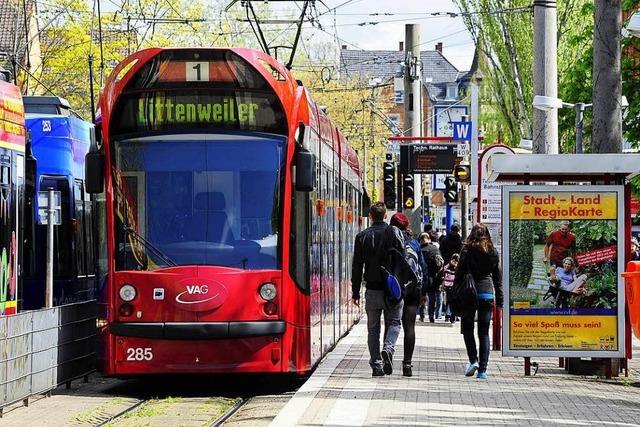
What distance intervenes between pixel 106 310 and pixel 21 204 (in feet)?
6.81

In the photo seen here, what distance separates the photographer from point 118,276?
15.8 m

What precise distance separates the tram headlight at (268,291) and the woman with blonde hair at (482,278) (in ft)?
8.12

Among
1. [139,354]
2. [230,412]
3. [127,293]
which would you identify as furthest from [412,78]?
[230,412]

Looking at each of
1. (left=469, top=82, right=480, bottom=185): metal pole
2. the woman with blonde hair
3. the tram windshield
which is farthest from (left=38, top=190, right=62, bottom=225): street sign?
(left=469, top=82, right=480, bottom=185): metal pole

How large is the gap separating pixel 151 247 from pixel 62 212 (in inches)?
267

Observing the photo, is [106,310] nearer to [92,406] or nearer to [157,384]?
[92,406]

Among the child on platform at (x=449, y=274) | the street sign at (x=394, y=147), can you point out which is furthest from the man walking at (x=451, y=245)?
the street sign at (x=394, y=147)

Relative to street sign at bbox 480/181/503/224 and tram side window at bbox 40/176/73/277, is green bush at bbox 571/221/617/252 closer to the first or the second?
street sign at bbox 480/181/503/224

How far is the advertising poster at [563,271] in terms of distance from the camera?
1689 centimetres

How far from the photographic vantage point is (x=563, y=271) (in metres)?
17.0

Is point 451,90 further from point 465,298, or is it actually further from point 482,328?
point 465,298


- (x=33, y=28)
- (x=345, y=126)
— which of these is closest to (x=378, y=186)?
(x=345, y=126)

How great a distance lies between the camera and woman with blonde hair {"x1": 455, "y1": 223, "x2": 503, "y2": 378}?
1720 cm

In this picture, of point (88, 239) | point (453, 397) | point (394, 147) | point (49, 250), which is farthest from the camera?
point (394, 147)
